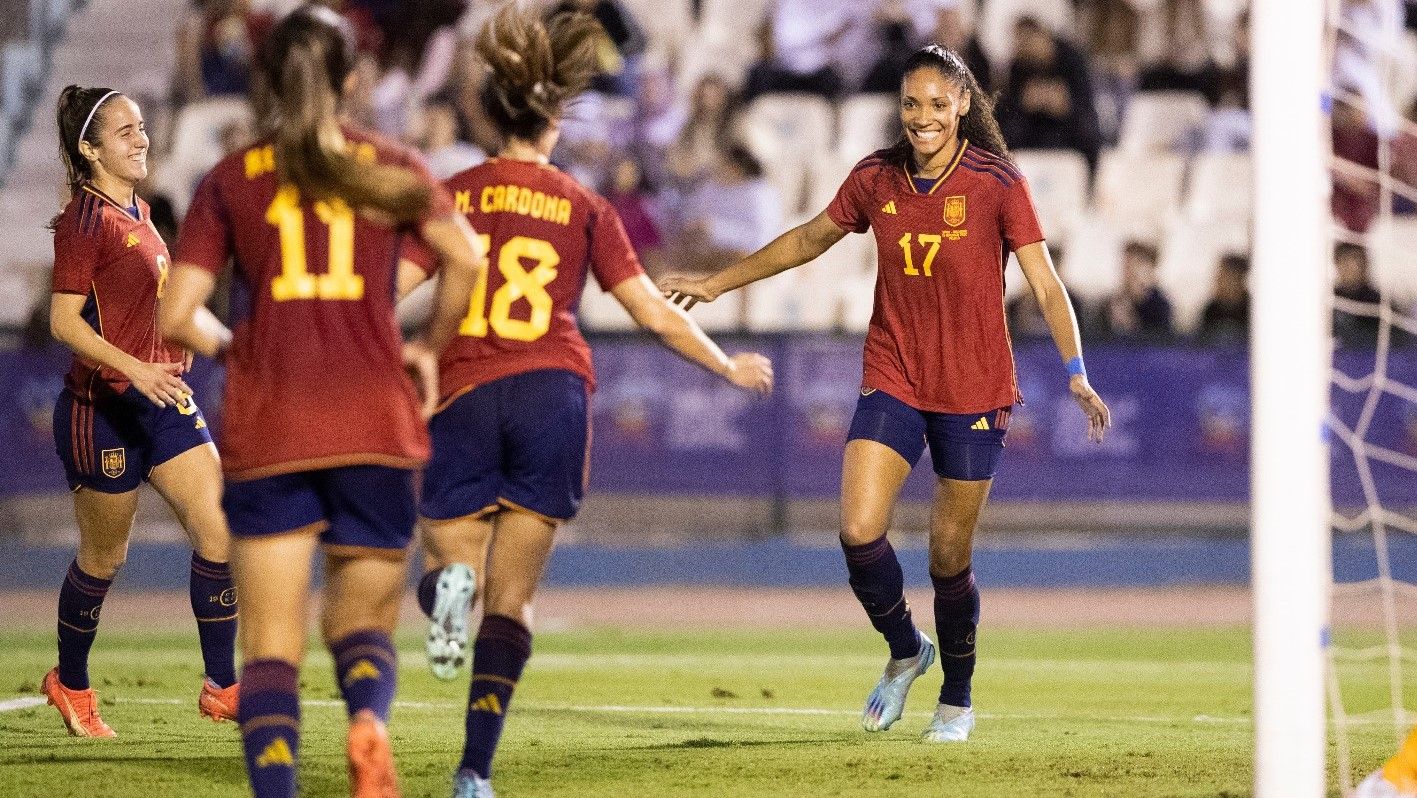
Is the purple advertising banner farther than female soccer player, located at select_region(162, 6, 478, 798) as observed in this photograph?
Yes

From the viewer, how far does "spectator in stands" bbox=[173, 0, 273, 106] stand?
18.3 meters

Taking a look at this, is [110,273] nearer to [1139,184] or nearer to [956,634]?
[956,634]

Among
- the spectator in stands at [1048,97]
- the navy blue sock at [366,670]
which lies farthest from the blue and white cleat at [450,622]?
the spectator in stands at [1048,97]

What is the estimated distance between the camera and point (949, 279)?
711 centimetres

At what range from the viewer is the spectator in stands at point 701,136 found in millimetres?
16672

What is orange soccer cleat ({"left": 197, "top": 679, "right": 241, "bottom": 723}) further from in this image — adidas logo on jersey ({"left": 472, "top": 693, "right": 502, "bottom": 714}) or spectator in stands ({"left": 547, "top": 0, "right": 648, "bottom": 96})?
spectator in stands ({"left": 547, "top": 0, "right": 648, "bottom": 96})

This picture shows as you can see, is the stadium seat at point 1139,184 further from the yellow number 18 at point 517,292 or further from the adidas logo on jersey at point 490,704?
the adidas logo on jersey at point 490,704

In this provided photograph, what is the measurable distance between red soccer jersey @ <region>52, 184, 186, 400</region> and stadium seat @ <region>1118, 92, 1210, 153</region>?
11986 mm

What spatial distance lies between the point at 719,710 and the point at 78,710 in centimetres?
273

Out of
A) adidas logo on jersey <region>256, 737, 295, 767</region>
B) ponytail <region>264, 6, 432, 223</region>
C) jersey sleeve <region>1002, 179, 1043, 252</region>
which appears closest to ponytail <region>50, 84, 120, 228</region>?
ponytail <region>264, 6, 432, 223</region>

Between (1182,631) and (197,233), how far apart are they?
8815mm

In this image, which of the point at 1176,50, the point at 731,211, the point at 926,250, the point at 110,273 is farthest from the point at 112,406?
the point at 1176,50

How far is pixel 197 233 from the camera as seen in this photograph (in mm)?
4895

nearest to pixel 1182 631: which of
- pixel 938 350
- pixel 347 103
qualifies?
pixel 938 350
